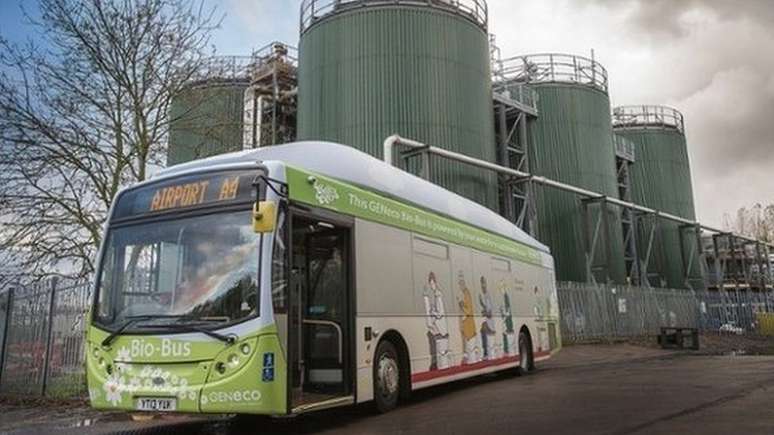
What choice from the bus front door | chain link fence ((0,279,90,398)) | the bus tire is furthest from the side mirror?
the bus tire

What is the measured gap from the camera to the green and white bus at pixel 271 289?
707cm

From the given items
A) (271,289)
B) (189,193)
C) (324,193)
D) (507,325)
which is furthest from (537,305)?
(189,193)

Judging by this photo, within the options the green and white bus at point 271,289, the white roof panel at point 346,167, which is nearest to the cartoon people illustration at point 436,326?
the green and white bus at point 271,289

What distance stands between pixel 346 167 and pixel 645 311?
29112mm

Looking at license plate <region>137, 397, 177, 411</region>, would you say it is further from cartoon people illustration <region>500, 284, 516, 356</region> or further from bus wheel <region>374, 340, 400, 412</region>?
cartoon people illustration <region>500, 284, 516, 356</region>

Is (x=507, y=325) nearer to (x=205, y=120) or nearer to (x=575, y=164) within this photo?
(x=205, y=120)

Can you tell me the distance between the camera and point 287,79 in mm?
33094

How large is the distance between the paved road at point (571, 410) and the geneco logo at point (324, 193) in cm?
279

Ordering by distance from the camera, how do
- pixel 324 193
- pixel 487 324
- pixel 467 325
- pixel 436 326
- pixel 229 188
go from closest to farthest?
pixel 229 188 < pixel 324 193 < pixel 436 326 < pixel 467 325 < pixel 487 324

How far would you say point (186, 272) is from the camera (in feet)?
24.1

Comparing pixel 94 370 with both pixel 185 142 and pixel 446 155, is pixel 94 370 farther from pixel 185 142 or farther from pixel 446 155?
pixel 446 155

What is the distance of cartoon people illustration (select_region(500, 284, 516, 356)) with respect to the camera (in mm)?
13992

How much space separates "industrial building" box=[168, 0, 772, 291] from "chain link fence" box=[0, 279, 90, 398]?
4881 mm

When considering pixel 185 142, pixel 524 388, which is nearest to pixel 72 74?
pixel 185 142
